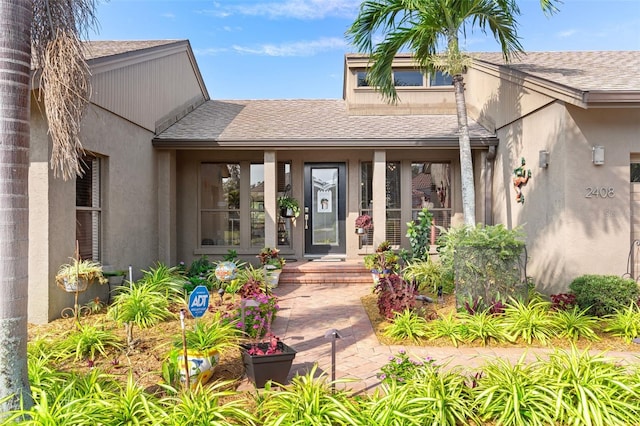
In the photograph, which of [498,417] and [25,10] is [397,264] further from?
[25,10]

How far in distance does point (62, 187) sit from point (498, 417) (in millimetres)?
6363

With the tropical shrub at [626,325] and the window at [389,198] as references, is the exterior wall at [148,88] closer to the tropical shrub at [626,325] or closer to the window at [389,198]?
the window at [389,198]

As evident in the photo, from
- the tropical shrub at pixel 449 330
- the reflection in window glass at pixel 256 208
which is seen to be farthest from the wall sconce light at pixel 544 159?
the reflection in window glass at pixel 256 208

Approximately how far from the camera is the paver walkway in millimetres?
4246

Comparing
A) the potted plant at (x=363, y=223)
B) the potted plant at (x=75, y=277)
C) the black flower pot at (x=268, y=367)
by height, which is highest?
the potted plant at (x=363, y=223)

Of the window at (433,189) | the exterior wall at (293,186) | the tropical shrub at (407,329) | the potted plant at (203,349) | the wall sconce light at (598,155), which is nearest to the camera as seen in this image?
the potted plant at (203,349)

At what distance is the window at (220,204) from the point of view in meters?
10.6

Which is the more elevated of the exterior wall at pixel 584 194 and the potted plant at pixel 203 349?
the exterior wall at pixel 584 194

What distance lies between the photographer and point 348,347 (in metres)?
4.96

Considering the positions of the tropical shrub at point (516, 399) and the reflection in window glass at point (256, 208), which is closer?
the tropical shrub at point (516, 399)

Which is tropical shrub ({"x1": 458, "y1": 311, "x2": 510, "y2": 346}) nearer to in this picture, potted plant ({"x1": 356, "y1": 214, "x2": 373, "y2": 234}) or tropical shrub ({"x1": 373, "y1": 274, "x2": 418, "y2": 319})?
tropical shrub ({"x1": 373, "y1": 274, "x2": 418, "y2": 319})

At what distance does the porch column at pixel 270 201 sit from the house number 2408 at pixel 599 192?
6.10 m

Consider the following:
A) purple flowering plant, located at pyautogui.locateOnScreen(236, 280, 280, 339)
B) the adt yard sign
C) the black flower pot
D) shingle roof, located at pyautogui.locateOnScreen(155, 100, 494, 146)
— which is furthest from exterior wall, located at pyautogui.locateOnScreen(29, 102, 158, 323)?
the black flower pot

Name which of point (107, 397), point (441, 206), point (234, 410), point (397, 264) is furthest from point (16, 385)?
point (441, 206)
